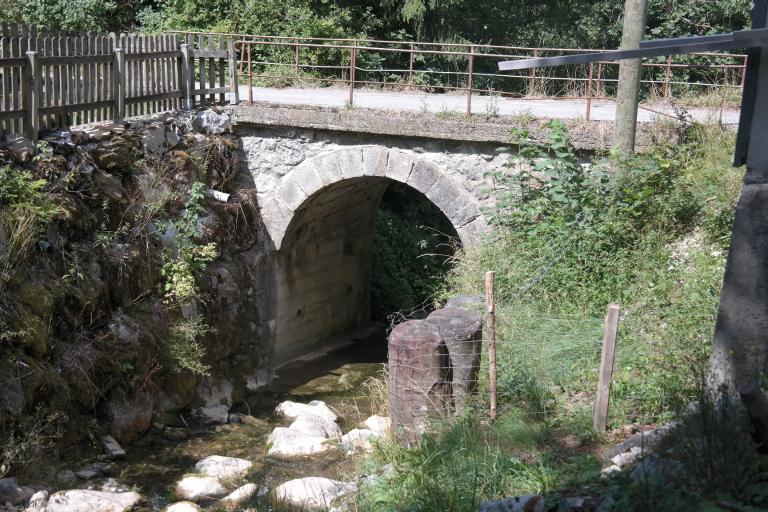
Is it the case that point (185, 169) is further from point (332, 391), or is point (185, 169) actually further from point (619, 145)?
point (619, 145)

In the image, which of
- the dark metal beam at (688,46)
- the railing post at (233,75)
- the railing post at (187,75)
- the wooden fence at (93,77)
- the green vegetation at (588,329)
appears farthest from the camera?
the railing post at (233,75)

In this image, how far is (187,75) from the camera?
1088 centimetres

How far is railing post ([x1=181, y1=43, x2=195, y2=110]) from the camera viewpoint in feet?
35.5

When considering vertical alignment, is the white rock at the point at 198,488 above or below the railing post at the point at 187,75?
below

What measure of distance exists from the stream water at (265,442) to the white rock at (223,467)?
0.09m

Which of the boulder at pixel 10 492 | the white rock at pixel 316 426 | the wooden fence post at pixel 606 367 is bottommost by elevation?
the white rock at pixel 316 426

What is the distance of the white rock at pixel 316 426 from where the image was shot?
8.88 metres

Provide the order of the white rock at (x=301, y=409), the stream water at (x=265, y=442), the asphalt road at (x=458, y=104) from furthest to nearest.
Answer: the asphalt road at (x=458, y=104)
the white rock at (x=301, y=409)
the stream water at (x=265, y=442)

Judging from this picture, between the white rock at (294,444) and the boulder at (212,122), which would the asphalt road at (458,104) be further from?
the white rock at (294,444)

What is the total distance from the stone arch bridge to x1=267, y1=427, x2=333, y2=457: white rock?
10.1 feet

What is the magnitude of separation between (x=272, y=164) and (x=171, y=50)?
6.16 ft

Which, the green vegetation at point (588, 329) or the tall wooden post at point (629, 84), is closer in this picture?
the green vegetation at point (588, 329)

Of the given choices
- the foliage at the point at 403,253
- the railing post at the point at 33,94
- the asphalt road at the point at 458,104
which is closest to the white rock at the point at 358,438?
the asphalt road at the point at 458,104

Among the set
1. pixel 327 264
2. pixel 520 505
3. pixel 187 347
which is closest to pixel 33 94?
pixel 187 347
